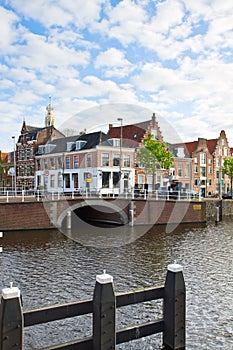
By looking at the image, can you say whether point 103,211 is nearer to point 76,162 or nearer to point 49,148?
point 76,162

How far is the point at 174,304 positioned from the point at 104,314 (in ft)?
5.02

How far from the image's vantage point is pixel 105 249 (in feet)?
66.3

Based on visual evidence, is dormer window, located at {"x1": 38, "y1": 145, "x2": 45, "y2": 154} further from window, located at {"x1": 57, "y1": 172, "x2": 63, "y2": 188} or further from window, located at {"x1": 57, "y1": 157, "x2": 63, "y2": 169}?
window, located at {"x1": 57, "y1": 172, "x2": 63, "y2": 188}

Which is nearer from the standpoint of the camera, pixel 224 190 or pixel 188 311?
pixel 188 311

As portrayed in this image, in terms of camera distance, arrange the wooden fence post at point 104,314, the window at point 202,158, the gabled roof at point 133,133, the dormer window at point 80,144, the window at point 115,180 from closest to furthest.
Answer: the wooden fence post at point 104,314, the window at point 115,180, the dormer window at point 80,144, the gabled roof at point 133,133, the window at point 202,158

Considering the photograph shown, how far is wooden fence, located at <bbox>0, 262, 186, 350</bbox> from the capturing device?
17.6 ft

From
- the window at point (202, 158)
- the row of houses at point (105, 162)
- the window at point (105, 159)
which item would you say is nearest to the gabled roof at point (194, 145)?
the row of houses at point (105, 162)

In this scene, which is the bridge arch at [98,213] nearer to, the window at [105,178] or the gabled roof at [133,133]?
the window at [105,178]

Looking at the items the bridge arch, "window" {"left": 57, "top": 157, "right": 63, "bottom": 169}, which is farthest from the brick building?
the bridge arch

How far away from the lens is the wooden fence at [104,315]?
17.6ft

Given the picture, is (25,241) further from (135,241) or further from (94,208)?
(94,208)

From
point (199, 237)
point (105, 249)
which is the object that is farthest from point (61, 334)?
point (199, 237)

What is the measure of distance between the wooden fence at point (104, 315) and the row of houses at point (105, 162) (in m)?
31.7

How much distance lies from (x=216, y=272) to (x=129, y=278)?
4041mm
